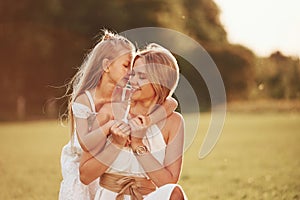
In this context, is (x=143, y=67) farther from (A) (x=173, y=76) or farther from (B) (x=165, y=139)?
(B) (x=165, y=139)

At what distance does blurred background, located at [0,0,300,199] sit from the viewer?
25.3 feet

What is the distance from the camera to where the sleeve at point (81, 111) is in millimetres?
2369

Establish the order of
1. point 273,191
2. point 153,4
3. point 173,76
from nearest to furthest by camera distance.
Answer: point 173,76 < point 273,191 < point 153,4

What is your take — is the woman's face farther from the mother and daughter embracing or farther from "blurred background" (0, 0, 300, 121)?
"blurred background" (0, 0, 300, 121)

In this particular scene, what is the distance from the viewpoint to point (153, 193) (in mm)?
2164

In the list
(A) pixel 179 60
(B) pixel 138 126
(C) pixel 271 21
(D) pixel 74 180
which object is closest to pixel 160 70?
(B) pixel 138 126

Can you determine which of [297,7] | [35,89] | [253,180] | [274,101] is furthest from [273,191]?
[35,89]

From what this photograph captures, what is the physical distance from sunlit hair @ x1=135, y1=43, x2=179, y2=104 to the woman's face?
0.51 ft

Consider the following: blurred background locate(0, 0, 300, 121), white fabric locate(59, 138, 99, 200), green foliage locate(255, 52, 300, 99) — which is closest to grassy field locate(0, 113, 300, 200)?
green foliage locate(255, 52, 300, 99)

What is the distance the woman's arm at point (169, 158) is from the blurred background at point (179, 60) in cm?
395

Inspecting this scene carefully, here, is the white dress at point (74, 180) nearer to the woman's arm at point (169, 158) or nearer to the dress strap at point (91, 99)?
the dress strap at point (91, 99)

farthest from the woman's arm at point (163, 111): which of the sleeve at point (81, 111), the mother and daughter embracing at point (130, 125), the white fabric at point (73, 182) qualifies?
the white fabric at point (73, 182)

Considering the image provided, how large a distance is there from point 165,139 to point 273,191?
Result: 6.94ft

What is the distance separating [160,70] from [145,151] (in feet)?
0.85
